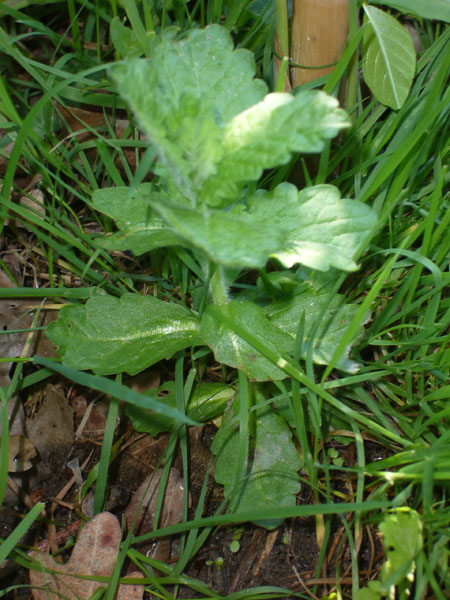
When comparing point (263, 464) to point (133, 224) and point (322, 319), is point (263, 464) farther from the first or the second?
point (133, 224)

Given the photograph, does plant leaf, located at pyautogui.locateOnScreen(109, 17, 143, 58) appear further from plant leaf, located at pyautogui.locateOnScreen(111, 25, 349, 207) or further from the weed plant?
plant leaf, located at pyautogui.locateOnScreen(111, 25, 349, 207)

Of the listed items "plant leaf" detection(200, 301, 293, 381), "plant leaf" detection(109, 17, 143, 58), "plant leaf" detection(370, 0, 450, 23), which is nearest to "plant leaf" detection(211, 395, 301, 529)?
"plant leaf" detection(200, 301, 293, 381)

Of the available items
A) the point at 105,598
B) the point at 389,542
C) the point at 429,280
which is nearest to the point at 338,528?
the point at 389,542

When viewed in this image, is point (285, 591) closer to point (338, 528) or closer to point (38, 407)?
point (338, 528)

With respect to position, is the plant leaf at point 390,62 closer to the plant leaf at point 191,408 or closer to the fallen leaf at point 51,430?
the plant leaf at point 191,408

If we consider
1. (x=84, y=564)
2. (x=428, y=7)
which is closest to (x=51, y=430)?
(x=84, y=564)

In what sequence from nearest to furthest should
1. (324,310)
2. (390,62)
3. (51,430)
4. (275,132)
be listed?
(275,132) → (324,310) → (390,62) → (51,430)
